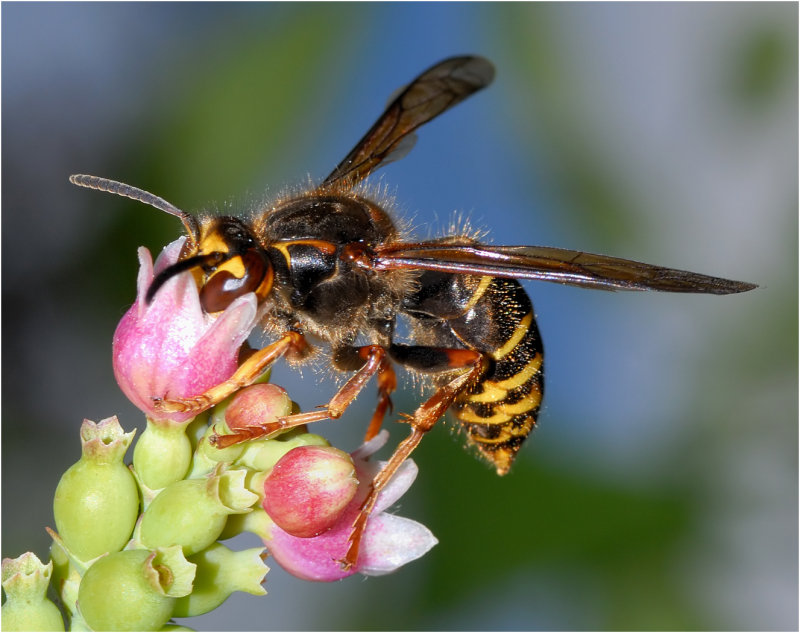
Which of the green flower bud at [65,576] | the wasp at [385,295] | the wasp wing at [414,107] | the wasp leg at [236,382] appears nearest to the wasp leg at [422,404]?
the wasp at [385,295]

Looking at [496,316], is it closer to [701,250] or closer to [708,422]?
[708,422]

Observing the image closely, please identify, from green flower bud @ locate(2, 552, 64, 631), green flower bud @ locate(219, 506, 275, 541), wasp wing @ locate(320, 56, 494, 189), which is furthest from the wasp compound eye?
wasp wing @ locate(320, 56, 494, 189)

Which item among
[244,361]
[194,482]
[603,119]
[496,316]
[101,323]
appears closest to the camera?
[194,482]

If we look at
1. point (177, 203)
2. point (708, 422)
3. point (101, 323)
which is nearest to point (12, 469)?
point (101, 323)

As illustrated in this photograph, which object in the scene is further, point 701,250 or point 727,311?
point 701,250

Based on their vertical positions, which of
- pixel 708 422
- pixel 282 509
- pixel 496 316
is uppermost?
pixel 708 422

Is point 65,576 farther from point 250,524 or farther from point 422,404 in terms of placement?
point 422,404

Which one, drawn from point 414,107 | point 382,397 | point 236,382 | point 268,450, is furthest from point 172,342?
point 414,107
